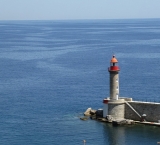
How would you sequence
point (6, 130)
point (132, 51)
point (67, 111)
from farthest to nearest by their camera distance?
point (132, 51)
point (67, 111)
point (6, 130)

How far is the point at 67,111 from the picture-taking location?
182ft

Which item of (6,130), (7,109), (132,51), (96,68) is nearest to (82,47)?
(132,51)

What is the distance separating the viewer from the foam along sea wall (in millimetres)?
48156

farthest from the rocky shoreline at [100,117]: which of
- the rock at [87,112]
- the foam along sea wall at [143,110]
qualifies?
the foam along sea wall at [143,110]

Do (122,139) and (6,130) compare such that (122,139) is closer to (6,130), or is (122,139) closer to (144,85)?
(6,130)

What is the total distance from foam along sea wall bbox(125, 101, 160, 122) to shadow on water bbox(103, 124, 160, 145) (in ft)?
4.11

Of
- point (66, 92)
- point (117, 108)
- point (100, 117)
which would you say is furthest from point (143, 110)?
point (66, 92)

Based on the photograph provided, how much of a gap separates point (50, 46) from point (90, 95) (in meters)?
74.2

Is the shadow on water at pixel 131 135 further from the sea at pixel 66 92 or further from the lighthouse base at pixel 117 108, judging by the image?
the lighthouse base at pixel 117 108

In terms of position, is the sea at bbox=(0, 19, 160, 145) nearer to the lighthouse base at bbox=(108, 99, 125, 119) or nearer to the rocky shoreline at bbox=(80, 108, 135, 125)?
the rocky shoreline at bbox=(80, 108, 135, 125)

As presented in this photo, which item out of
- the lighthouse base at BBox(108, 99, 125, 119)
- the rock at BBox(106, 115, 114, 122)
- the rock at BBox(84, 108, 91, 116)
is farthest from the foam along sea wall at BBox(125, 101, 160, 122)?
the rock at BBox(84, 108, 91, 116)

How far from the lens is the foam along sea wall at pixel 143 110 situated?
48156mm

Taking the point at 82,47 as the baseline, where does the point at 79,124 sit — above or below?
below

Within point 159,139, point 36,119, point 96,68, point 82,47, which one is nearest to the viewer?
point 159,139
